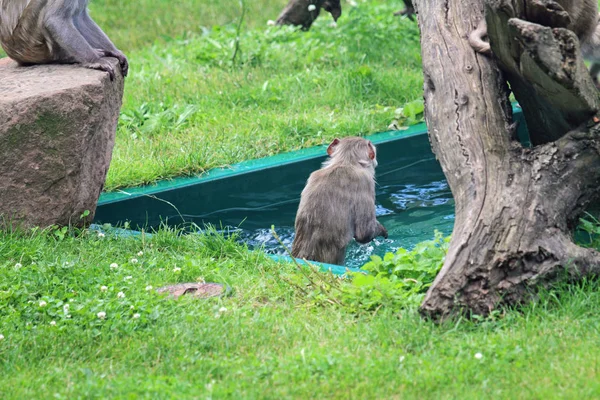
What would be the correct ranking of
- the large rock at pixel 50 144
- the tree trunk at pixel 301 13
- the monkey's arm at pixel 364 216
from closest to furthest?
the large rock at pixel 50 144, the monkey's arm at pixel 364 216, the tree trunk at pixel 301 13

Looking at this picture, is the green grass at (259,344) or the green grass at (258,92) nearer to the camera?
the green grass at (259,344)

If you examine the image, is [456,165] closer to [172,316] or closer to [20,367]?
[172,316]

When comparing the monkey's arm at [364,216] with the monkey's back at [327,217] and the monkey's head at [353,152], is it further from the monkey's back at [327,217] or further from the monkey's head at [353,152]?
the monkey's head at [353,152]

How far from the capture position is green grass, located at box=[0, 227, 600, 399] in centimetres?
393

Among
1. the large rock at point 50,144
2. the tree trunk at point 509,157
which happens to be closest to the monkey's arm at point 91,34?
the large rock at point 50,144

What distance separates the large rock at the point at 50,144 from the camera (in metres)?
6.10

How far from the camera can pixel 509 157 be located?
503 cm

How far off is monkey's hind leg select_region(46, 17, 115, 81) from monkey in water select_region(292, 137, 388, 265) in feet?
6.75

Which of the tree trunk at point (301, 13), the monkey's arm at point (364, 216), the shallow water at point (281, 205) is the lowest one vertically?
the shallow water at point (281, 205)

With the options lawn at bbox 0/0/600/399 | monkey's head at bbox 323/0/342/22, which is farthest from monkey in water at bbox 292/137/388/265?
monkey's head at bbox 323/0/342/22

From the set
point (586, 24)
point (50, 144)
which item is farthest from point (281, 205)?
Result: point (586, 24)

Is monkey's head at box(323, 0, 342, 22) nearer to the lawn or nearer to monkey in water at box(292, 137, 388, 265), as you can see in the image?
the lawn

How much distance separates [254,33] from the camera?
1326 cm

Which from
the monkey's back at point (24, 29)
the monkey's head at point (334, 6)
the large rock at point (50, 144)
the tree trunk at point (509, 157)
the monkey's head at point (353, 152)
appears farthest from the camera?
the monkey's head at point (334, 6)
